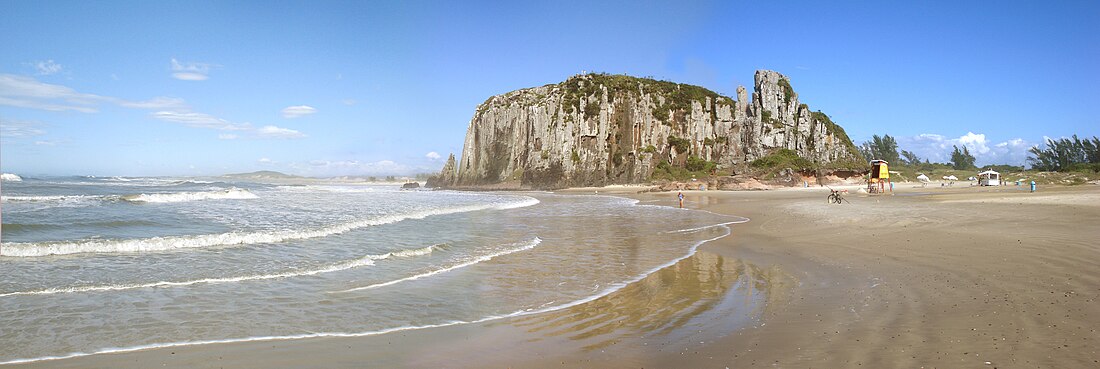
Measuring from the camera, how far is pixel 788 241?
578 inches

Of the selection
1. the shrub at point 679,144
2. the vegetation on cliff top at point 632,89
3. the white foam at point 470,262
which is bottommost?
the white foam at point 470,262

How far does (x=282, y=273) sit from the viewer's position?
10625mm

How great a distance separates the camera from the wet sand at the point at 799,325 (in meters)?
5.18

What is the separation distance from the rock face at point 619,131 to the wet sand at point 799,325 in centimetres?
5596

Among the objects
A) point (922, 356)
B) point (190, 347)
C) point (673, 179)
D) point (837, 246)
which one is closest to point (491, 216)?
point (837, 246)

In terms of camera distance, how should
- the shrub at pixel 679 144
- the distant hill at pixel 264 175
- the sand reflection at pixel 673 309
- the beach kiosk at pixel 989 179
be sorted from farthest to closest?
the distant hill at pixel 264 175
the shrub at pixel 679 144
the beach kiosk at pixel 989 179
the sand reflection at pixel 673 309

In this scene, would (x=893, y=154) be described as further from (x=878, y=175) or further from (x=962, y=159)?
(x=878, y=175)

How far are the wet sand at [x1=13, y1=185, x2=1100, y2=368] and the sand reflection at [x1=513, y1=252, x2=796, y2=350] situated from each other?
0.07ft

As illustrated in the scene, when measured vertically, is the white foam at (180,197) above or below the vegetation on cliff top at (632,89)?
below

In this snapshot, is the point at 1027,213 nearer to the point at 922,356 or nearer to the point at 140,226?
the point at 922,356

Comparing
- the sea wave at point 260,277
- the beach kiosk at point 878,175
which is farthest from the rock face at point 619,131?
the sea wave at point 260,277

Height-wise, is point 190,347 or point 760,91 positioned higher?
point 760,91

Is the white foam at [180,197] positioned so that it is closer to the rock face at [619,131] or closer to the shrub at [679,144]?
the rock face at [619,131]

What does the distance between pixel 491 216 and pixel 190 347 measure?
18.6 meters
